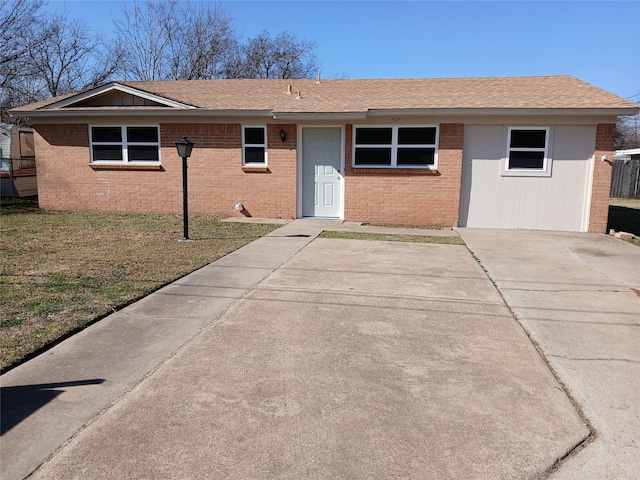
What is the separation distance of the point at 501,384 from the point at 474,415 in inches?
22.7

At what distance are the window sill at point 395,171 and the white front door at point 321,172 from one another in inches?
23.2

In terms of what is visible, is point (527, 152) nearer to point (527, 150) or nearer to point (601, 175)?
point (527, 150)

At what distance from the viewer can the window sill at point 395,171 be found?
11867mm

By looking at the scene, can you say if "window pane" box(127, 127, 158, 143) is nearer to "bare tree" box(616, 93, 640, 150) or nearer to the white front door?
the white front door

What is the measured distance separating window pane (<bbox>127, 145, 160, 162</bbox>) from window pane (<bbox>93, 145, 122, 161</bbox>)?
1.13 feet

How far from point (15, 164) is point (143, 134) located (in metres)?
7.12

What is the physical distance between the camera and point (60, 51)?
2780cm

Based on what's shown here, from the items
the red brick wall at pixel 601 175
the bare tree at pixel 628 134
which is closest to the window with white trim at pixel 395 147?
the red brick wall at pixel 601 175

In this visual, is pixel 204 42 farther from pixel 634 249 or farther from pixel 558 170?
pixel 634 249

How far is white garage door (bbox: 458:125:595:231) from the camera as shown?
445 inches

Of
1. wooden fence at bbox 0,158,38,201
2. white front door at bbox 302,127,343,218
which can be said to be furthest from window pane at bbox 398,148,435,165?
wooden fence at bbox 0,158,38,201

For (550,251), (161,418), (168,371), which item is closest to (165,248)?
(168,371)

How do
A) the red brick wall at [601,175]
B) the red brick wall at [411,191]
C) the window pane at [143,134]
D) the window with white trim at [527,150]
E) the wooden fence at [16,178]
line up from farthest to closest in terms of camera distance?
the wooden fence at [16,178] < the window pane at [143,134] < the red brick wall at [411,191] < the window with white trim at [527,150] < the red brick wall at [601,175]

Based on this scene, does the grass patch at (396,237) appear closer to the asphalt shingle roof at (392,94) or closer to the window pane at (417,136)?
the window pane at (417,136)
